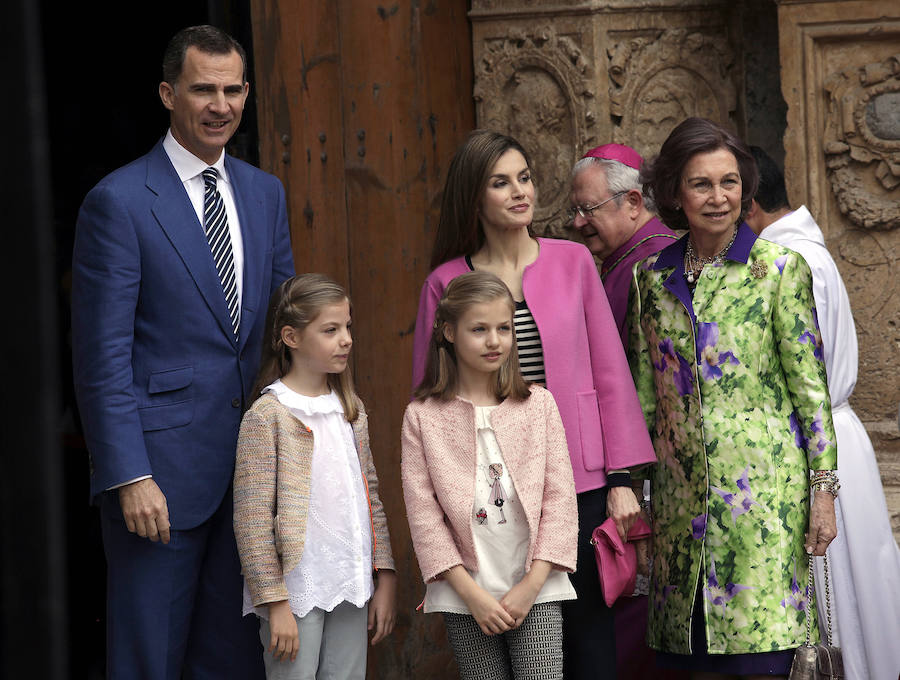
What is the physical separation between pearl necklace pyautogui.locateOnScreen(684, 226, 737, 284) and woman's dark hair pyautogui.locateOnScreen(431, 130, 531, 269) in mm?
538

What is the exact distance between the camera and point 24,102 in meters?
0.92

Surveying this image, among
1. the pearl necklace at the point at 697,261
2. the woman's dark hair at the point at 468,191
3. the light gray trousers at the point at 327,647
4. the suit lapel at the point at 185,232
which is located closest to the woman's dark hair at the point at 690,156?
the pearl necklace at the point at 697,261

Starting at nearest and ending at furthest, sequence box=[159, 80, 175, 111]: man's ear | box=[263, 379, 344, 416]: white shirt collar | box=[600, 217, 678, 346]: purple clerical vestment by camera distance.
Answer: box=[263, 379, 344, 416]: white shirt collar
box=[159, 80, 175, 111]: man's ear
box=[600, 217, 678, 346]: purple clerical vestment

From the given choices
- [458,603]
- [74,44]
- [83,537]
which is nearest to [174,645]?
[458,603]

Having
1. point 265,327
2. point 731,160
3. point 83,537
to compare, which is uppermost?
point 731,160

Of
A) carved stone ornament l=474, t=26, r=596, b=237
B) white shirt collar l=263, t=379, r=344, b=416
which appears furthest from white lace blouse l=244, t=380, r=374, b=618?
carved stone ornament l=474, t=26, r=596, b=237

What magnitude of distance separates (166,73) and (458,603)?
60.2 inches

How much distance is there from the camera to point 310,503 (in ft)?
9.64

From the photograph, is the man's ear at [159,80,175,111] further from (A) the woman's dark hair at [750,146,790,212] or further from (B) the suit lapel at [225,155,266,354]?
(A) the woman's dark hair at [750,146,790,212]

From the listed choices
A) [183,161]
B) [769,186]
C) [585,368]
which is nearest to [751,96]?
[769,186]

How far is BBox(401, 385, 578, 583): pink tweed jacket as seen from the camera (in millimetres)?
2918

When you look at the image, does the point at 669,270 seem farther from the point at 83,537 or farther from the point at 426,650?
the point at 83,537

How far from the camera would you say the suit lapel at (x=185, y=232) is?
118 inches

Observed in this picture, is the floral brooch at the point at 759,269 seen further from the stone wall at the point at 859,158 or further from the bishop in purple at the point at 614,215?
the stone wall at the point at 859,158
